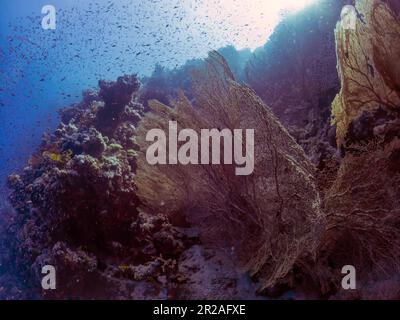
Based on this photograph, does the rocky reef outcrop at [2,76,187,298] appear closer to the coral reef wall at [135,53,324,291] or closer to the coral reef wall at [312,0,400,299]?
the coral reef wall at [135,53,324,291]

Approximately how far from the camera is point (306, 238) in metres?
3.79

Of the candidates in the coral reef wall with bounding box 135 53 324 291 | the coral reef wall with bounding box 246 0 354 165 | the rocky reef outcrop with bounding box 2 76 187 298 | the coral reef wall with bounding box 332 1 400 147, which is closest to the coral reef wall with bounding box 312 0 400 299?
the coral reef wall with bounding box 332 1 400 147

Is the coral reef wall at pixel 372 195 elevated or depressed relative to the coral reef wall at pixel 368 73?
depressed

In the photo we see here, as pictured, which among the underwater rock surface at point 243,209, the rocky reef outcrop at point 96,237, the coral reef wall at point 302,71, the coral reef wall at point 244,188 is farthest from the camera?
the coral reef wall at point 302,71

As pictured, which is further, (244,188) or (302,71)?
(302,71)

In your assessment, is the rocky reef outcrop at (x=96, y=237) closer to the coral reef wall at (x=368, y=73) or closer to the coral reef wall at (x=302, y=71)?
the coral reef wall at (x=368, y=73)

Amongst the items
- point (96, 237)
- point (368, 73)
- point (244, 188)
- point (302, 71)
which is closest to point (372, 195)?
point (244, 188)

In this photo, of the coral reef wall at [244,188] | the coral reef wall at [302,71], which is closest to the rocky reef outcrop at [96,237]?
the coral reef wall at [244,188]

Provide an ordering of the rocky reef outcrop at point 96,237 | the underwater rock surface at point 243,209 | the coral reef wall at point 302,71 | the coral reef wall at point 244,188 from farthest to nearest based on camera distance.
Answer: the coral reef wall at point 302,71, the rocky reef outcrop at point 96,237, the underwater rock surface at point 243,209, the coral reef wall at point 244,188

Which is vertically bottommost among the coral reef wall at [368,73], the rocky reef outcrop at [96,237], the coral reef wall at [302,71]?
the rocky reef outcrop at [96,237]

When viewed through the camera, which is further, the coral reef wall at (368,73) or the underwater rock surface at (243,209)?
the coral reef wall at (368,73)

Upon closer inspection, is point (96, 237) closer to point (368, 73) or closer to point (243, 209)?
point (243, 209)

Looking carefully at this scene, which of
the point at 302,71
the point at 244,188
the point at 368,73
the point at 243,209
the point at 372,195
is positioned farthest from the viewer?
the point at 302,71
